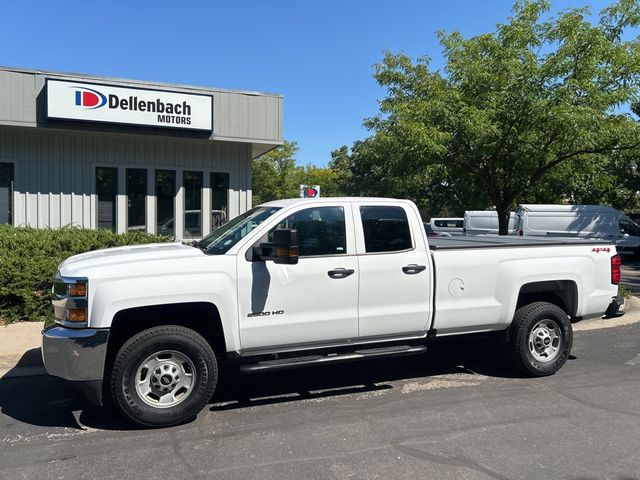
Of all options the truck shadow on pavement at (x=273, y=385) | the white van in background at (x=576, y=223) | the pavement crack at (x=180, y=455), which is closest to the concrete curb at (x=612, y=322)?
the truck shadow on pavement at (x=273, y=385)

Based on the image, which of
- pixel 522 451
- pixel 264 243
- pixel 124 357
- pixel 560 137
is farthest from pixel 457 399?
pixel 560 137

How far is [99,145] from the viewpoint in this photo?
1309 cm

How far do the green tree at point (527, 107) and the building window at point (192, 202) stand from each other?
4948 millimetres

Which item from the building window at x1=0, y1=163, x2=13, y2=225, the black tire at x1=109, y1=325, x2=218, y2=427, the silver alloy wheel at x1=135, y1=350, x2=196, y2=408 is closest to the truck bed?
the black tire at x1=109, y1=325, x2=218, y2=427

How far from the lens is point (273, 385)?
583 cm

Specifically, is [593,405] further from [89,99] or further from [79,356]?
[89,99]

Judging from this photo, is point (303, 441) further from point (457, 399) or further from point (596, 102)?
point (596, 102)

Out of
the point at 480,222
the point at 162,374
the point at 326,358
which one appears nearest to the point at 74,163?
the point at 162,374

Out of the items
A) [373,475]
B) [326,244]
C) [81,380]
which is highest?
[326,244]

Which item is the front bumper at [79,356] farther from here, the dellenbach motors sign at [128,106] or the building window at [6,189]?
the building window at [6,189]

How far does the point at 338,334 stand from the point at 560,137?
7.87 m

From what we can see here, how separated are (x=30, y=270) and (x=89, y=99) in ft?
17.2

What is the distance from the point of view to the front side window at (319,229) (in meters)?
5.20

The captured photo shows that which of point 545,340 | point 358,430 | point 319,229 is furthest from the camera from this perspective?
point 545,340
